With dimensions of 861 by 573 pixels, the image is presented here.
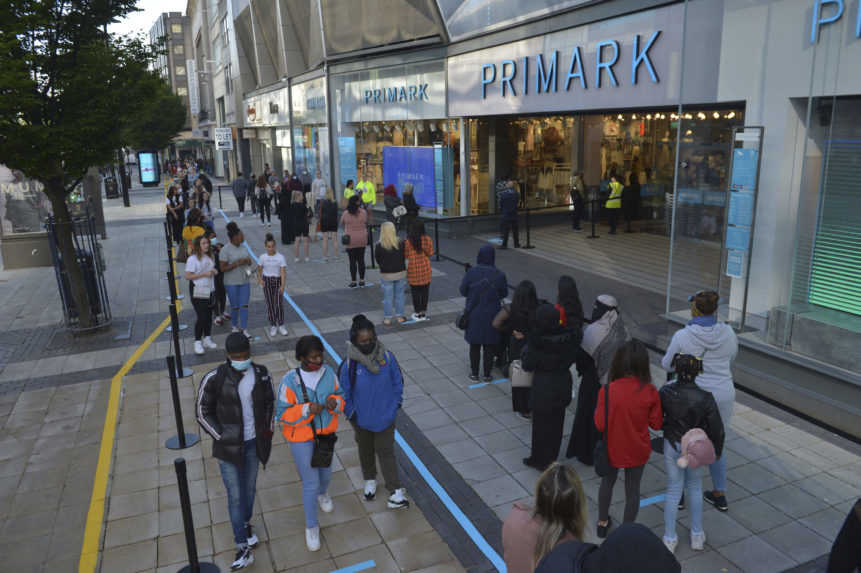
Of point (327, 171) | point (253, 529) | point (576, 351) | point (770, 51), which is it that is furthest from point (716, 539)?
point (327, 171)

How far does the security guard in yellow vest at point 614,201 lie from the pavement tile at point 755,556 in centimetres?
1400

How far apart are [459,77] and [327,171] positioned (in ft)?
35.0

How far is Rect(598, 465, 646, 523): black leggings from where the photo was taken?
4.93 meters

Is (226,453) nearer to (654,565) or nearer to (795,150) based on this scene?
(654,565)

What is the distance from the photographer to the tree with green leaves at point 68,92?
9375 millimetres

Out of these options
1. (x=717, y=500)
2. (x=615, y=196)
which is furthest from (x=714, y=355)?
(x=615, y=196)

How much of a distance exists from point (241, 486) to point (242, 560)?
1.94 ft

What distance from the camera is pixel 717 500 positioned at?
5.50 m

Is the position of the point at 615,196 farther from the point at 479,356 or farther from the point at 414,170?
the point at 479,356

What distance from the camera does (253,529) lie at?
538 cm

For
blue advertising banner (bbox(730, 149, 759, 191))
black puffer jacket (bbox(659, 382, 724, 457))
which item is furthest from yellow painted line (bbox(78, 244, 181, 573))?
blue advertising banner (bbox(730, 149, 759, 191))

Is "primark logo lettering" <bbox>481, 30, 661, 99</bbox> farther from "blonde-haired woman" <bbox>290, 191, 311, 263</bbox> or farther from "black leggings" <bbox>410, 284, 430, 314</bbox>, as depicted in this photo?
"blonde-haired woman" <bbox>290, 191, 311, 263</bbox>

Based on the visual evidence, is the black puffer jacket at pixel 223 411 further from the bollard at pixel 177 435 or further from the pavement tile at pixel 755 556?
the pavement tile at pixel 755 556

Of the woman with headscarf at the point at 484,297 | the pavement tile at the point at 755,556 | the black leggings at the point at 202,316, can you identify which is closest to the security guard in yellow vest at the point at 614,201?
the woman with headscarf at the point at 484,297
